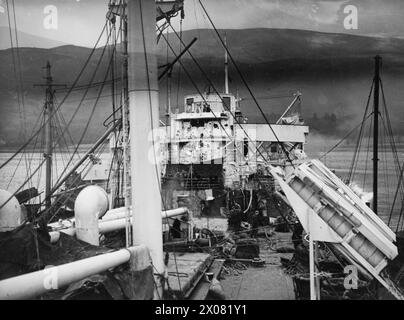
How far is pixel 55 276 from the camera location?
4832 mm

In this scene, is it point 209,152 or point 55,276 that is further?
point 209,152

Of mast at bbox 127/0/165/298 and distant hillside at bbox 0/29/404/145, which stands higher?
distant hillside at bbox 0/29/404/145

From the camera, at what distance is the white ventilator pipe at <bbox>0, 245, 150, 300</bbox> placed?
4468 mm

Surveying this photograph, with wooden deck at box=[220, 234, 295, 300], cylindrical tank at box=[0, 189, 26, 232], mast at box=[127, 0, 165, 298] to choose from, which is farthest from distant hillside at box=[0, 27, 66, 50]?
Answer: wooden deck at box=[220, 234, 295, 300]

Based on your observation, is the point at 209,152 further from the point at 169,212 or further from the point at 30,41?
the point at 30,41

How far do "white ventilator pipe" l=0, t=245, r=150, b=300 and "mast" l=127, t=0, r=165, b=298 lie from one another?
659mm

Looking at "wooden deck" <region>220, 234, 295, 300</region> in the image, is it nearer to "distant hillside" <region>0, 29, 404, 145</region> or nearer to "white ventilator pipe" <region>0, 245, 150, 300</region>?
"white ventilator pipe" <region>0, 245, 150, 300</region>

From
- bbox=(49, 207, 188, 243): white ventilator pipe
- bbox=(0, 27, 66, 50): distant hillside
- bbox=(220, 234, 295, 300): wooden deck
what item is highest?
bbox=(0, 27, 66, 50): distant hillside

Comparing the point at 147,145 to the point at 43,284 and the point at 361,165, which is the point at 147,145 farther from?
the point at 361,165

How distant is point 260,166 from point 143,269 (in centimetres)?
1990

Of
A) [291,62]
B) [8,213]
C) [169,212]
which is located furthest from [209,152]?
[8,213]

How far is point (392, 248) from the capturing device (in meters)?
6.40

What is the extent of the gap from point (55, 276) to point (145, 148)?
289 cm
